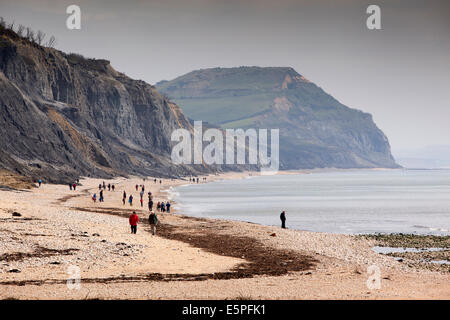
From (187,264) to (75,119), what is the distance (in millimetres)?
100651

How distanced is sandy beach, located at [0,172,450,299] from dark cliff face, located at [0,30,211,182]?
42.7m

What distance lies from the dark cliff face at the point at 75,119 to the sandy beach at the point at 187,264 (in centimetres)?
4272

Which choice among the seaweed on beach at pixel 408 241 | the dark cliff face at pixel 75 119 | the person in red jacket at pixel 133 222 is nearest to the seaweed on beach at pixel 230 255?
the person in red jacket at pixel 133 222

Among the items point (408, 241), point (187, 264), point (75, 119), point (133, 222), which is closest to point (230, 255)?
point (187, 264)

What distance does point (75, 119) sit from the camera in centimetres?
12006

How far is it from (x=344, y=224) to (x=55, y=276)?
35.5 metres

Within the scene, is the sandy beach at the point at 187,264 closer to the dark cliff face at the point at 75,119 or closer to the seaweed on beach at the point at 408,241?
the seaweed on beach at the point at 408,241

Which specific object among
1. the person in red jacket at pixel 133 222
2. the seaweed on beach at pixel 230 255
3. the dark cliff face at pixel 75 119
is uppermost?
the dark cliff face at pixel 75 119

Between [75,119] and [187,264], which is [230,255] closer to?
[187,264]

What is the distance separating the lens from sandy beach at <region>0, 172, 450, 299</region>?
18.0 meters

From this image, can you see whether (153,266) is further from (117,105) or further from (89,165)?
(117,105)

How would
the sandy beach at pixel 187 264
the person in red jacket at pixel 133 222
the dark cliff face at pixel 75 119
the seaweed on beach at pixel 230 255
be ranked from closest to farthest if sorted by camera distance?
the sandy beach at pixel 187 264, the seaweed on beach at pixel 230 255, the person in red jacket at pixel 133 222, the dark cliff face at pixel 75 119

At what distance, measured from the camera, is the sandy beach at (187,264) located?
18.0 metres

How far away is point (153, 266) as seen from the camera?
912 inches
